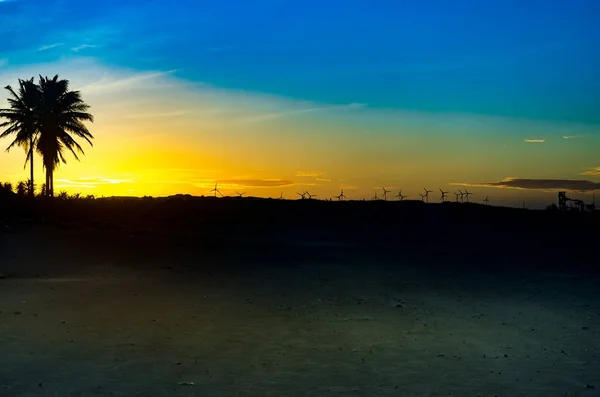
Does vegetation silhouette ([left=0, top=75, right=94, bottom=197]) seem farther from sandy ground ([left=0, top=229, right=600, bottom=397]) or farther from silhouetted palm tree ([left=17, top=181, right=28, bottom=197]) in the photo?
sandy ground ([left=0, top=229, right=600, bottom=397])

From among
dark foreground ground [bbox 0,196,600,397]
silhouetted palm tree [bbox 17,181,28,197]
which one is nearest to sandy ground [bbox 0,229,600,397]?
dark foreground ground [bbox 0,196,600,397]

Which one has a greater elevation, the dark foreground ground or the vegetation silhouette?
the vegetation silhouette

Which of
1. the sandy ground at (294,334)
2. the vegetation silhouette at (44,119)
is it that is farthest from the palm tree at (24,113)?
the sandy ground at (294,334)

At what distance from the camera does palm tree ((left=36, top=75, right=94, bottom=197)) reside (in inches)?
2210

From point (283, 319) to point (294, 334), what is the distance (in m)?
1.88

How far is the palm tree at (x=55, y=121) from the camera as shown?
5612 centimetres

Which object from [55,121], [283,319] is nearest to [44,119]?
[55,121]

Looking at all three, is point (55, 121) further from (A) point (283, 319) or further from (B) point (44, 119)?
(A) point (283, 319)

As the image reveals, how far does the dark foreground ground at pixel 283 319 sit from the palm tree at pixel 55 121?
16.8 m

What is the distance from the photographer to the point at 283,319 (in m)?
16.0

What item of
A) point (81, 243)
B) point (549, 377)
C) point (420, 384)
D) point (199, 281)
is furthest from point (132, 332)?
point (81, 243)

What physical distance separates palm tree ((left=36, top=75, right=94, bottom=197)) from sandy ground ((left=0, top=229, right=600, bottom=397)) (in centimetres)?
3160

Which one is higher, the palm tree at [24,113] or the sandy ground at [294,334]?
the palm tree at [24,113]

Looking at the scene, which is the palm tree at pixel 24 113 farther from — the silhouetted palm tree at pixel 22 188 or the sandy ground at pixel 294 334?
the sandy ground at pixel 294 334
